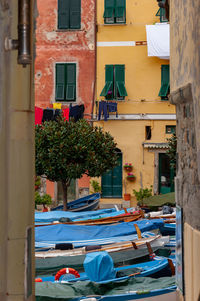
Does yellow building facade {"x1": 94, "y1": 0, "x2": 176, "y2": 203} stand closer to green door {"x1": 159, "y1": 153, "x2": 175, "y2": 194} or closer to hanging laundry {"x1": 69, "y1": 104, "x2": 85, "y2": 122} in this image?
green door {"x1": 159, "y1": 153, "x2": 175, "y2": 194}

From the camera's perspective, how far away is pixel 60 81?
22.6m

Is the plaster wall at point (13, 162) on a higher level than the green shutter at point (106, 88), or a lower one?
lower

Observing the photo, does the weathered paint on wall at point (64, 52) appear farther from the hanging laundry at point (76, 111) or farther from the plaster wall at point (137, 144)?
the plaster wall at point (137, 144)

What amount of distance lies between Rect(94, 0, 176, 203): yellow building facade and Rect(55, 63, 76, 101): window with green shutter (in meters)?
1.10

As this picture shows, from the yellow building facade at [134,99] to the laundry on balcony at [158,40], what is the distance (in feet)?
1.56

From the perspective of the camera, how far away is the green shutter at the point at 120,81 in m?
22.3

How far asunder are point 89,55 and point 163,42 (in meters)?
3.34

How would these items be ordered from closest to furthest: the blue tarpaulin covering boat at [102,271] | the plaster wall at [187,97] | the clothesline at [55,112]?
1. the plaster wall at [187,97]
2. the blue tarpaulin covering boat at [102,271]
3. the clothesline at [55,112]

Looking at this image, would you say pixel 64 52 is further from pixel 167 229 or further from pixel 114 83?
pixel 167 229

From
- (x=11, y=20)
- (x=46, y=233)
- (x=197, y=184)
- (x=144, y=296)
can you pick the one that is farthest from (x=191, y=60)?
(x=46, y=233)

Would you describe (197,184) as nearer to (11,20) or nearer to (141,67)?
(11,20)

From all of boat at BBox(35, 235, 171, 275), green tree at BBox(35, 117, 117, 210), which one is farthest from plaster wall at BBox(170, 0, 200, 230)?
green tree at BBox(35, 117, 117, 210)

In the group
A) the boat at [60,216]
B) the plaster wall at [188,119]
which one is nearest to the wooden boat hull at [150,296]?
the plaster wall at [188,119]

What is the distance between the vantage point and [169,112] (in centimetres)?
2233
